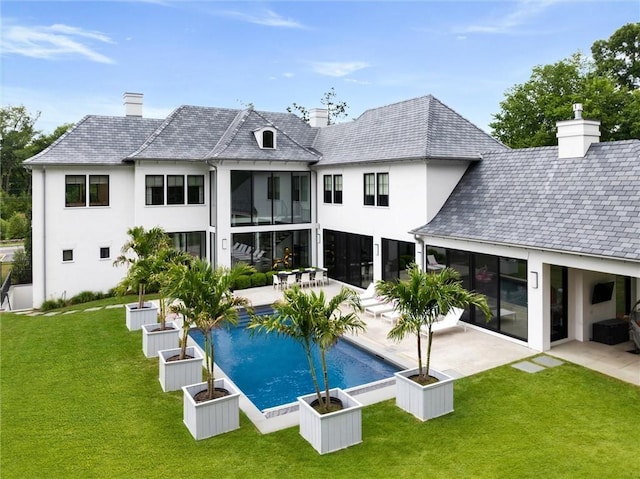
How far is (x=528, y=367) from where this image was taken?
38.5 ft

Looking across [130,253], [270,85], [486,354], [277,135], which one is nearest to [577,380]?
[486,354]

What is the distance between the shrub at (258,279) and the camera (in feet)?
72.3

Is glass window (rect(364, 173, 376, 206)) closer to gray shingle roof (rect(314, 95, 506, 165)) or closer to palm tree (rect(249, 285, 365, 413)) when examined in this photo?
gray shingle roof (rect(314, 95, 506, 165))

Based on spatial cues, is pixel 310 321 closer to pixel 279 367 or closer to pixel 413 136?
pixel 279 367

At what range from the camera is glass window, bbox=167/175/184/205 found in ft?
71.9

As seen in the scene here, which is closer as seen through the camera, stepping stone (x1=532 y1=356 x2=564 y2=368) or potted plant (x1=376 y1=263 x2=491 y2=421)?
potted plant (x1=376 y1=263 x2=491 y2=421)

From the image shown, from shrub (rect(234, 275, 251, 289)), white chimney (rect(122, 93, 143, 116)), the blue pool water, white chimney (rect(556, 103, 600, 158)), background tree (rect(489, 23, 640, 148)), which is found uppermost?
background tree (rect(489, 23, 640, 148))

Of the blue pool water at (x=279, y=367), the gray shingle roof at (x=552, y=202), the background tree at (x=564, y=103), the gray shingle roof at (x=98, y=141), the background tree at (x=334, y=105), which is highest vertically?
the background tree at (x=334, y=105)

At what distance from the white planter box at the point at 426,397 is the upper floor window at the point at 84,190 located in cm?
1679

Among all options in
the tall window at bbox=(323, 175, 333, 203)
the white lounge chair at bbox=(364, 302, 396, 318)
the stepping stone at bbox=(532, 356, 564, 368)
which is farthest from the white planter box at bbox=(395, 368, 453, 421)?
the tall window at bbox=(323, 175, 333, 203)

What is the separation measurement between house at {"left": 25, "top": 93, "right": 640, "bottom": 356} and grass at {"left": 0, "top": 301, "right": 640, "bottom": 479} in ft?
10.7

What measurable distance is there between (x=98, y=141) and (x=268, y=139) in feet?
25.2

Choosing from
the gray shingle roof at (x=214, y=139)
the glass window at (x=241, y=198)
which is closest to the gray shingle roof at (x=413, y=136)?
the gray shingle roof at (x=214, y=139)

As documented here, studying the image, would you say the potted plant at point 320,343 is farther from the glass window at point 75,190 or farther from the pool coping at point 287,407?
the glass window at point 75,190
